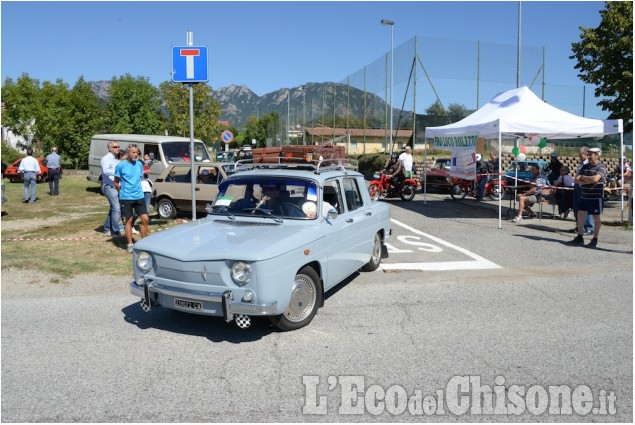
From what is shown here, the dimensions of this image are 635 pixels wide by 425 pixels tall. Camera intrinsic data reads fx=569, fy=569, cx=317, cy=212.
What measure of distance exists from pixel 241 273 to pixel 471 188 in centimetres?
1549

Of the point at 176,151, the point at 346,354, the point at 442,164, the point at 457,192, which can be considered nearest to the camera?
the point at 346,354

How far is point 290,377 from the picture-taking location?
4.55 metres

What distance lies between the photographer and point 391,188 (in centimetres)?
1897

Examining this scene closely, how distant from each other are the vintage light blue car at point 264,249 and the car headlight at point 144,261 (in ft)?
0.03

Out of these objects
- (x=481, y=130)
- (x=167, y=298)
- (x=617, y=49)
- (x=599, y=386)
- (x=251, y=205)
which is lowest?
(x=599, y=386)

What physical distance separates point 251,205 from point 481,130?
9.25 meters

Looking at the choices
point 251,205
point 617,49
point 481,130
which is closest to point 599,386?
point 251,205

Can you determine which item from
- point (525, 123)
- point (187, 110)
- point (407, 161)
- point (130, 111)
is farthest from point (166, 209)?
point (187, 110)

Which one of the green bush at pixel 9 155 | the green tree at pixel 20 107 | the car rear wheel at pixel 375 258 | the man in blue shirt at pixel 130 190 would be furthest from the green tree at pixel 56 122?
the car rear wheel at pixel 375 258

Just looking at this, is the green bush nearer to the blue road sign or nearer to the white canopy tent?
the white canopy tent

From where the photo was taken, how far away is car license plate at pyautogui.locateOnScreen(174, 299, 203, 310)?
5230 mm

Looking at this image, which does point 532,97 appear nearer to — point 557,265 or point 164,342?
point 557,265

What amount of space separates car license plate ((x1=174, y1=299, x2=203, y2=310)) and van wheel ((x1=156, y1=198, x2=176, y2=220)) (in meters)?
8.89

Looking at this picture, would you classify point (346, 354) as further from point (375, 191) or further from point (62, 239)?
point (375, 191)
